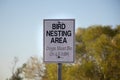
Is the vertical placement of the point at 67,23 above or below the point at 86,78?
above

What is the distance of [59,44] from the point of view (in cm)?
327

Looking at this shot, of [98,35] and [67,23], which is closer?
[67,23]

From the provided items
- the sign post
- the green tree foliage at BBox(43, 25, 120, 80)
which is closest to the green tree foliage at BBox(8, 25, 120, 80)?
the green tree foliage at BBox(43, 25, 120, 80)

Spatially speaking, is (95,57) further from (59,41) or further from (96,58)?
(59,41)

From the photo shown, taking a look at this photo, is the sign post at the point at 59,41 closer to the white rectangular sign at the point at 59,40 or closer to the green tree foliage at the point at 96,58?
the white rectangular sign at the point at 59,40

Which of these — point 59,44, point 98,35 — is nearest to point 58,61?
point 59,44

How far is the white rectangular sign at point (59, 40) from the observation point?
325 cm

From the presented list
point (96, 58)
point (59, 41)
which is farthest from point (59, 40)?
point (96, 58)

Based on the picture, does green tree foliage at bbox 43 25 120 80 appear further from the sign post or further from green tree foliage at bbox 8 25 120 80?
the sign post

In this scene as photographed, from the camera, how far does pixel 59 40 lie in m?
3.27

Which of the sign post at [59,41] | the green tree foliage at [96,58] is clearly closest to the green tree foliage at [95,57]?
the green tree foliage at [96,58]

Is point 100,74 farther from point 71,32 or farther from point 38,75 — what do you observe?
point 71,32

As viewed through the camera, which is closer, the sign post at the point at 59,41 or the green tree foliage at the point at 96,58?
the sign post at the point at 59,41

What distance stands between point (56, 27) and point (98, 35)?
2316 centimetres
